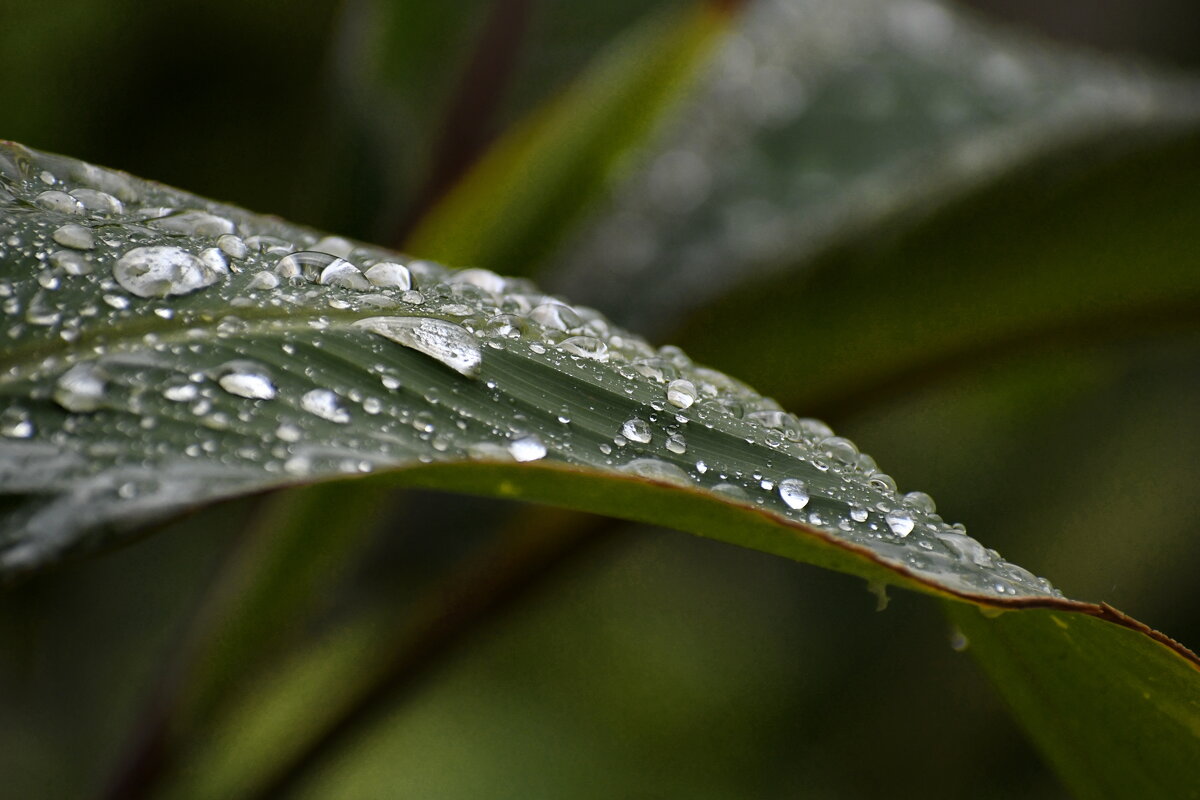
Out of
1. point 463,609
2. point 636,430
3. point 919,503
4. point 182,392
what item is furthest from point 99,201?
point 463,609

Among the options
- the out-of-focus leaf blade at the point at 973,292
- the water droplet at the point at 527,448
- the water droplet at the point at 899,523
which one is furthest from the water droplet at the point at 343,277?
the out-of-focus leaf blade at the point at 973,292

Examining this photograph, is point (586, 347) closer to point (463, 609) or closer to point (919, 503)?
point (919, 503)

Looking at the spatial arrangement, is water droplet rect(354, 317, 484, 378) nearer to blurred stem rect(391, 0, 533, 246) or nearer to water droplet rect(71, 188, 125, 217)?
water droplet rect(71, 188, 125, 217)

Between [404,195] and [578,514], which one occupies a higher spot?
[404,195]

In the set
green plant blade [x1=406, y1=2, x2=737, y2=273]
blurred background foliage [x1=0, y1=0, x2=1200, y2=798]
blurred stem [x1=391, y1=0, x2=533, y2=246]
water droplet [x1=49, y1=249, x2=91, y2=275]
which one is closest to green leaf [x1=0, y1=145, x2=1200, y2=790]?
water droplet [x1=49, y1=249, x2=91, y2=275]

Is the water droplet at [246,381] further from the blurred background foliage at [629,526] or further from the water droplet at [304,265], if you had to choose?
the blurred background foliage at [629,526]

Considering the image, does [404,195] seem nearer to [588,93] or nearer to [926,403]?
[588,93]

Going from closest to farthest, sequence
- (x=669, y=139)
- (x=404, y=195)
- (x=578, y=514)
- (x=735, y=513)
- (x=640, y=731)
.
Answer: (x=735, y=513) → (x=578, y=514) → (x=404, y=195) → (x=669, y=139) → (x=640, y=731)

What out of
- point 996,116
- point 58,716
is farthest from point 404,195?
→ point 58,716
